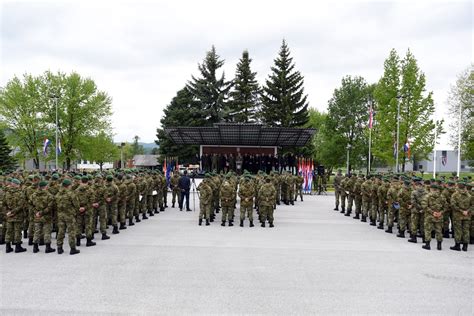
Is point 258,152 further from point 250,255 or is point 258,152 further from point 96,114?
point 250,255

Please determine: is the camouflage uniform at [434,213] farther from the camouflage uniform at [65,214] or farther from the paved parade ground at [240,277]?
the camouflage uniform at [65,214]

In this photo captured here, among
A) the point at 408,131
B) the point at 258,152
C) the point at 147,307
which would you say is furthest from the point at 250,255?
the point at 408,131

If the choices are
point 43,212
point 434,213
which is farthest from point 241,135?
point 43,212

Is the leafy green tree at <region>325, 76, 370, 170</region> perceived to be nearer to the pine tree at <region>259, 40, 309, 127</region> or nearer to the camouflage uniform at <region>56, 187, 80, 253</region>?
the pine tree at <region>259, 40, 309, 127</region>

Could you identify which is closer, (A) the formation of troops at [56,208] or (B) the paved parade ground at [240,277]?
(B) the paved parade ground at [240,277]

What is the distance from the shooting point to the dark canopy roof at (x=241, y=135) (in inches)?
1268

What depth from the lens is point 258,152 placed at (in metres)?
38.3

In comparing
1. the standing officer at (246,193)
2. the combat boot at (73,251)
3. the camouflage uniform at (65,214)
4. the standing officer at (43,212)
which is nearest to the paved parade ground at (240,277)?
the combat boot at (73,251)

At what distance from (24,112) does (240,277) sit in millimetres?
41239

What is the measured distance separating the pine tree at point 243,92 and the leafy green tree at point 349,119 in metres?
11.6

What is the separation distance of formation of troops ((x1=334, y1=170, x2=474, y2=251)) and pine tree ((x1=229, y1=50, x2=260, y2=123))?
38.3m

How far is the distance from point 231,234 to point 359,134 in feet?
151

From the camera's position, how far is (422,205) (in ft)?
37.8

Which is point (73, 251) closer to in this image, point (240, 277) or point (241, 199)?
point (240, 277)
